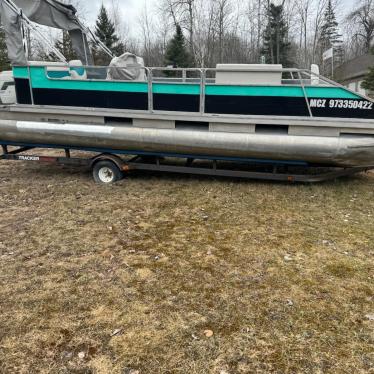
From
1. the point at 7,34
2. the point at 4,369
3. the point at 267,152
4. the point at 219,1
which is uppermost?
the point at 219,1

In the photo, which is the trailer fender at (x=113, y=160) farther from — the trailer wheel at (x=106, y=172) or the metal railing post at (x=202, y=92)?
the metal railing post at (x=202, y=92)

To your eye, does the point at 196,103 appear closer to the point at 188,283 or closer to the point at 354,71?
the point at 188,283

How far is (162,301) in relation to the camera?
309cm

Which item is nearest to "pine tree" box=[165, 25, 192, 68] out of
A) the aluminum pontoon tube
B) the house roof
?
the house roof

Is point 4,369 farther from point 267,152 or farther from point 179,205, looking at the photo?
point 267,152

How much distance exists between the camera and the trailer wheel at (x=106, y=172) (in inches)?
254

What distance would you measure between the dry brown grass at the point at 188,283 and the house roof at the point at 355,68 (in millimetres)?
31110

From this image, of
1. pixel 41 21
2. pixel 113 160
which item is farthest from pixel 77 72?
pixel 113 160

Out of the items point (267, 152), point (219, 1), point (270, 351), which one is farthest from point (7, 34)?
point (219, 1)

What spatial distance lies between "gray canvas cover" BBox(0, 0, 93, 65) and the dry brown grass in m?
2.69

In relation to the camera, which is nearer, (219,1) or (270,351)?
(270,351)

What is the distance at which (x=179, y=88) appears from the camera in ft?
19.2

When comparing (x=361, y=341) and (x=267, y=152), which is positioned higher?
(x=267, y=152)

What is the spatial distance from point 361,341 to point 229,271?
4.28ft
